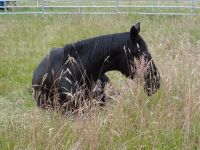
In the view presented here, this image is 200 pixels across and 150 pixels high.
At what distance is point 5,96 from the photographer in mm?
6746

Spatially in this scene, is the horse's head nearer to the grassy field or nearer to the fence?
the grassy field

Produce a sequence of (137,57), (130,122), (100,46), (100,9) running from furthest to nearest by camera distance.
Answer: (100,9), (100,46), (137,57), (130,122)

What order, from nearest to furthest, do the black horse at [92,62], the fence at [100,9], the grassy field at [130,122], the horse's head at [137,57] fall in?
the grassy field at [130,122] → the horse's head at [137,57] → the black horse at [92,62] → the fence at [100,9]

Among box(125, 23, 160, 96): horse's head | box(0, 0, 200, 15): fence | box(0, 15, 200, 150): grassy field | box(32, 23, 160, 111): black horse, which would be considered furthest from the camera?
box(0, 0, 200, 15): fence

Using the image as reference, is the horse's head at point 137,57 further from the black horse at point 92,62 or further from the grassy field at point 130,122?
the grassy field at point 130,122

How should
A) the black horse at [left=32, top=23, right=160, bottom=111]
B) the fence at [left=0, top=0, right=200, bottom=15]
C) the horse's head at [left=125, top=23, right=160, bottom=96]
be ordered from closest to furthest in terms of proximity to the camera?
the horse's head at [left=125, top=23, right=160, bottom=96], the black horse at [left=32, top=23, right=160, bottom=111], the fence at [left=0, top=0, right=200, bottom=15]

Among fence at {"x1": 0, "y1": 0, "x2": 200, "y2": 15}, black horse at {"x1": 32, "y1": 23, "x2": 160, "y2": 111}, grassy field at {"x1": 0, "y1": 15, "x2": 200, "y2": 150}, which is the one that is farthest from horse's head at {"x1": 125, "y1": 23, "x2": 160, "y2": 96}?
fence at {"x1": 0, "y1": 0, "x2": 200, "y2": 15}

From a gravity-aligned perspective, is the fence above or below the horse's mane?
below

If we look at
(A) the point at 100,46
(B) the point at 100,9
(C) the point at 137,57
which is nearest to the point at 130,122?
(C) the point at 137,57

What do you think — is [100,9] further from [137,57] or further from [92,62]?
[137,57]

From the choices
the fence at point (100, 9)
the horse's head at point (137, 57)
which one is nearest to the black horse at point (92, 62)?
the horse's head at point (137, 57)

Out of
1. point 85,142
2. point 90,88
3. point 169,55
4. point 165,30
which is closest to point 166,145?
point 85,142

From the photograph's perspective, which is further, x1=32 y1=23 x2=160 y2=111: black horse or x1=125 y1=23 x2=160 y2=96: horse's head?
x1=32 y1=23 x2=160 y2=111: black horse

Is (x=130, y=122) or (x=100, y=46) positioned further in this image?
(x=100, y=46)
